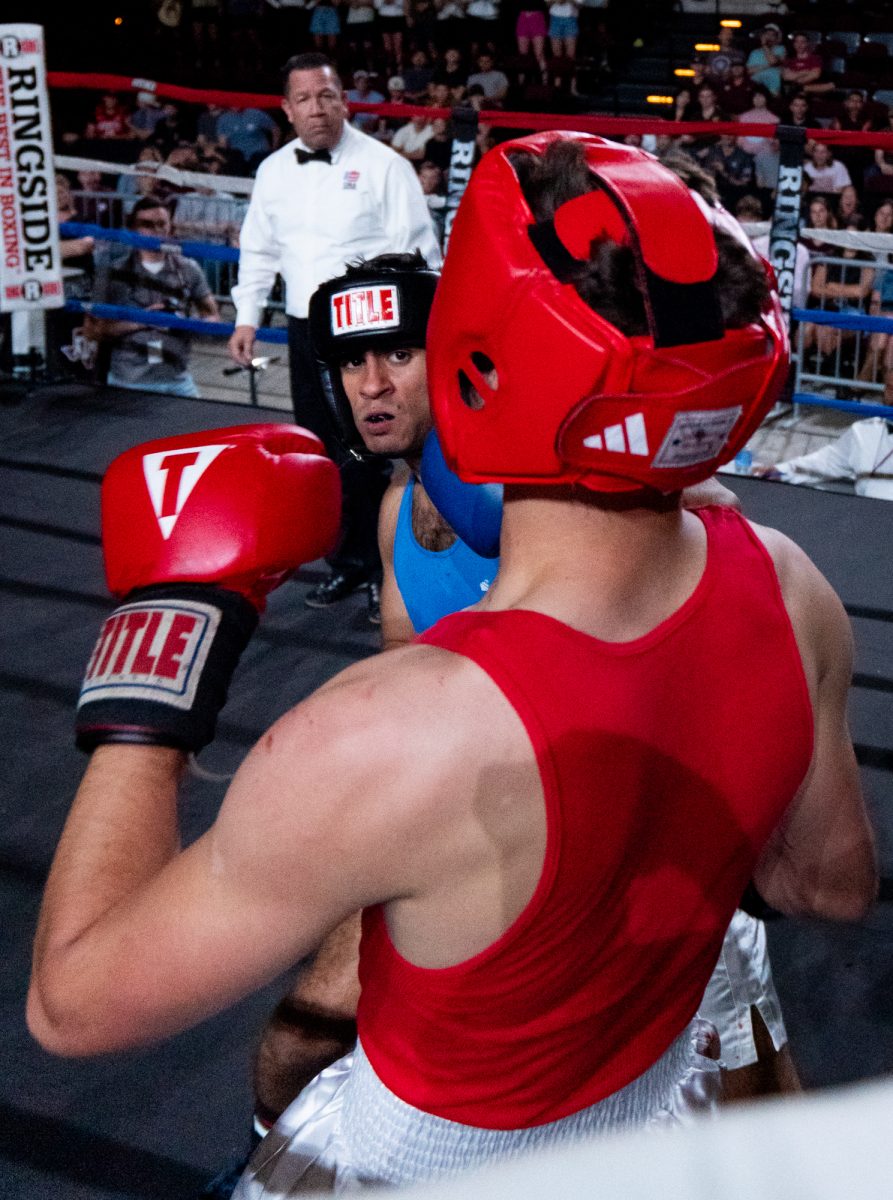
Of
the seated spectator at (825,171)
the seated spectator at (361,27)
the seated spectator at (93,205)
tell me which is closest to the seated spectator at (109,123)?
the seated spectator at (93,205)

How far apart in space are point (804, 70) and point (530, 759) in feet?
28.1

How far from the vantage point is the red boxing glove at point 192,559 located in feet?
2.55

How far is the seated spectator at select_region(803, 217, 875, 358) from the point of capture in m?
5.00

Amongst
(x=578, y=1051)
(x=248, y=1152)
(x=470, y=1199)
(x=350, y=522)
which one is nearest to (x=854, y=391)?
(x=350, y=522)

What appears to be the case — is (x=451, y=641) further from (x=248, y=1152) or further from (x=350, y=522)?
(x=350, y=522)

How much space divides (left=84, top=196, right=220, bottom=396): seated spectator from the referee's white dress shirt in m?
1.35

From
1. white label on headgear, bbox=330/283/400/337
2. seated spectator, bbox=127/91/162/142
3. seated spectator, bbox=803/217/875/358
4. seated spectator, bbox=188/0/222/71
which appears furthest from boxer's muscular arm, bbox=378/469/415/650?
seated spectator, bbox=188/0/222/71

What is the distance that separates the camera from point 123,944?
71cm

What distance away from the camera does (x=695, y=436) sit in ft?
2.43

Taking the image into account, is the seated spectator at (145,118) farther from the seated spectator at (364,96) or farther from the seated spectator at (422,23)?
the seated spectator at (422,23)

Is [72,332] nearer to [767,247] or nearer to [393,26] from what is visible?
[767,247]

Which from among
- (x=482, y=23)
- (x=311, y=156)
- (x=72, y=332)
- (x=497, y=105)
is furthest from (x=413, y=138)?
(x=311, y=156)

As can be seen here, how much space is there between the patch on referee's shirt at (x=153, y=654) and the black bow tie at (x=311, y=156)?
9.57 ft

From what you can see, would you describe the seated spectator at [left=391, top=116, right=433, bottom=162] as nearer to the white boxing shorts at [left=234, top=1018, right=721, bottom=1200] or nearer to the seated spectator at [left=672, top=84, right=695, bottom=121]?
the seated spectator at [left=672, top=84, right=695, bottom=121]
